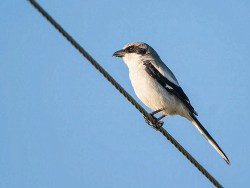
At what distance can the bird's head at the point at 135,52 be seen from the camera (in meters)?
7.92

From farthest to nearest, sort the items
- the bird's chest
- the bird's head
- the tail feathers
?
the bird's head < the bird's chest < the tail feathers

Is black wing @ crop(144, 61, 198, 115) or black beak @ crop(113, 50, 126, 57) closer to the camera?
black wing @ crop(144, 61, 198, 115)

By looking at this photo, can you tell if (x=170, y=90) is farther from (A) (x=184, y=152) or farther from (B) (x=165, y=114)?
(A) (x=184, y=152)

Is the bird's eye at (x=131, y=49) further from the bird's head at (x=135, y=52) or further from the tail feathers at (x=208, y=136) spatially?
the tail feathers at (x=208, y=136)

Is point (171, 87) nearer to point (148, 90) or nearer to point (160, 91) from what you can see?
point (160, 91)

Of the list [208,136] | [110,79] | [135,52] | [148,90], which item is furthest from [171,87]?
[110,79]

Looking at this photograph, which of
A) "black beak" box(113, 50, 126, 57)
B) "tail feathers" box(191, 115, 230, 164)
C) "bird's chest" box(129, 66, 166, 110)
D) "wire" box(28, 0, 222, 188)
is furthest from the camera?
"black beak" box(113, 50, 126, 57)

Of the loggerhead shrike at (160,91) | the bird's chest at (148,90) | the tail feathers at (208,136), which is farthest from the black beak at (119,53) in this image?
the tail feathers at (208,136)

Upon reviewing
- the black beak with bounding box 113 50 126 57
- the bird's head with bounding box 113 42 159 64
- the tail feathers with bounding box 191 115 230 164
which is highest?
the black beak with bounding box 113 50 126 57

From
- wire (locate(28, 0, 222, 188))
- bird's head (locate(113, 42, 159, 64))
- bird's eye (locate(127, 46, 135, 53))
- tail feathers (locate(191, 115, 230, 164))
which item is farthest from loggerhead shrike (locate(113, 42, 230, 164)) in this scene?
wire (locate(28, 0, 222, 188))

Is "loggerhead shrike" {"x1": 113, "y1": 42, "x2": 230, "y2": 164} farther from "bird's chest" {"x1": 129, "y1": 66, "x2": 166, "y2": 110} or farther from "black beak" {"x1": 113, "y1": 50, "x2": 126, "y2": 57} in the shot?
"black beak" {"x1": 113, "y1": 50, "x2": 126, "y2": 57}

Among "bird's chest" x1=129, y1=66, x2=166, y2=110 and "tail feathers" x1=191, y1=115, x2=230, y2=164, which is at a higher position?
"bird's chest" x1=129, y1=66, x2=166, y2=110

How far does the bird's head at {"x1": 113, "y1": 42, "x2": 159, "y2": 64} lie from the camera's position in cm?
792

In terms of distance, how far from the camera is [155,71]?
734cm
